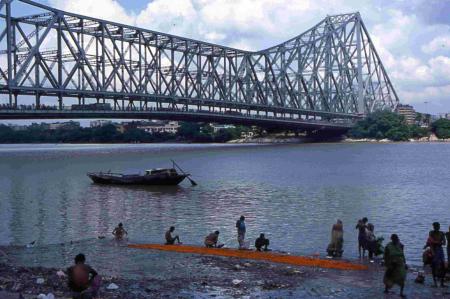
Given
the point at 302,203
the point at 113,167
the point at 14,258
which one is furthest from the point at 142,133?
the point at 14,258

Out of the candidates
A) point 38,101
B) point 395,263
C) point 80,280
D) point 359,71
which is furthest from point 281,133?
point 80,280

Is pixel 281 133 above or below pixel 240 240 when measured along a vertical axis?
above

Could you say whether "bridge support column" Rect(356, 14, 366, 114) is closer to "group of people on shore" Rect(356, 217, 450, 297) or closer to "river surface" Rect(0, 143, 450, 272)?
"river surface" Rect(0, 143, 450, 272)

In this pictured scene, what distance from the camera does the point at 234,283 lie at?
15516mm

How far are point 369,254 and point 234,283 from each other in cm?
552

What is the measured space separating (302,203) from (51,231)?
13714mm

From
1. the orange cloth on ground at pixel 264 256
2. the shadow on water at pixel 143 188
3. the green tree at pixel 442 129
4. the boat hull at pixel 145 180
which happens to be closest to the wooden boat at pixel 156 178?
the boat hull at pixel 145 180

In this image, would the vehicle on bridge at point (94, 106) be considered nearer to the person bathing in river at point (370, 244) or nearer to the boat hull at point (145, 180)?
the boat hull at point (145, 180)

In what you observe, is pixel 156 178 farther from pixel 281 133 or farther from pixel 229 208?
pixel 281 133

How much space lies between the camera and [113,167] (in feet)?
215

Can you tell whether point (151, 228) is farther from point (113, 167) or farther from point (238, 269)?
point (113, 167)

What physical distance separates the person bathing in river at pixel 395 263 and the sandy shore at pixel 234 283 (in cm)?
39

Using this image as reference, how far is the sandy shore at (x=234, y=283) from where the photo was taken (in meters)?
14.1

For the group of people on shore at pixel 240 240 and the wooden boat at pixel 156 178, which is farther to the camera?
the wooden boat at pixel 156 178
